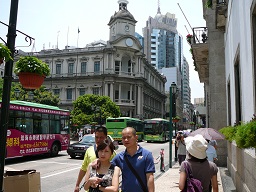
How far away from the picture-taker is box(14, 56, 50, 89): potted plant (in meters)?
5.27

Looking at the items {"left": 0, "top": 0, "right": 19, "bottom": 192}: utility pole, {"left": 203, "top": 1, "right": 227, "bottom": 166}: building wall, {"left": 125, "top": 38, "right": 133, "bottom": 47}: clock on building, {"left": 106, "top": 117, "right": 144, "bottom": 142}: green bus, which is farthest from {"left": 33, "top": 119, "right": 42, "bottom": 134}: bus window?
{"left": 125, "top": 38, "right": 133, "bottom": 47}: clock on building

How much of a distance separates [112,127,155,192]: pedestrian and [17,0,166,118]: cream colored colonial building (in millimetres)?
58628

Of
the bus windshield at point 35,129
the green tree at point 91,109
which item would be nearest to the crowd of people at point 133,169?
the bus windshield at point 35,129

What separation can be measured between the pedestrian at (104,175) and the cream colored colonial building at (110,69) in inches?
2312

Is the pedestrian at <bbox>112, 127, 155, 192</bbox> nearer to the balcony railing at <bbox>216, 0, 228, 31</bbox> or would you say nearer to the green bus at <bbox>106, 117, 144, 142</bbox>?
the balcony railing at <bbox>216, 0, 228, 31</bbox>

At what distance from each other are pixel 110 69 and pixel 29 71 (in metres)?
58.7

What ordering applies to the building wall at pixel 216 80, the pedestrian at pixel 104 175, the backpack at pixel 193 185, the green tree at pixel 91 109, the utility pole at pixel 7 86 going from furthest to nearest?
the green tree at pixel 91 109 → the building wall at pixel 216 80 → the utility pole at pixel 7 86 → the backpack at pixel 193 185 → the pedestrian at pixel 104 175

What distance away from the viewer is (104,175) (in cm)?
363

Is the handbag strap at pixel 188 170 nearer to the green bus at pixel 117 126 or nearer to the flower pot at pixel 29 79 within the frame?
the flower pot at pixel 29 79

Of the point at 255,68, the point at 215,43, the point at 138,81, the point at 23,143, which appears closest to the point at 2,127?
the point at 255,68

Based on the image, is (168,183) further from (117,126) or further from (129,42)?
(129,42)

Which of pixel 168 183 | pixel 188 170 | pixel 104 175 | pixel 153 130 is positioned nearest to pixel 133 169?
pixel 104 175

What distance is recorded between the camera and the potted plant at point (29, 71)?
527 cm

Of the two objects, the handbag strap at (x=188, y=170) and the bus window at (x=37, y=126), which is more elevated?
the bus window at (x=37, y=126)
